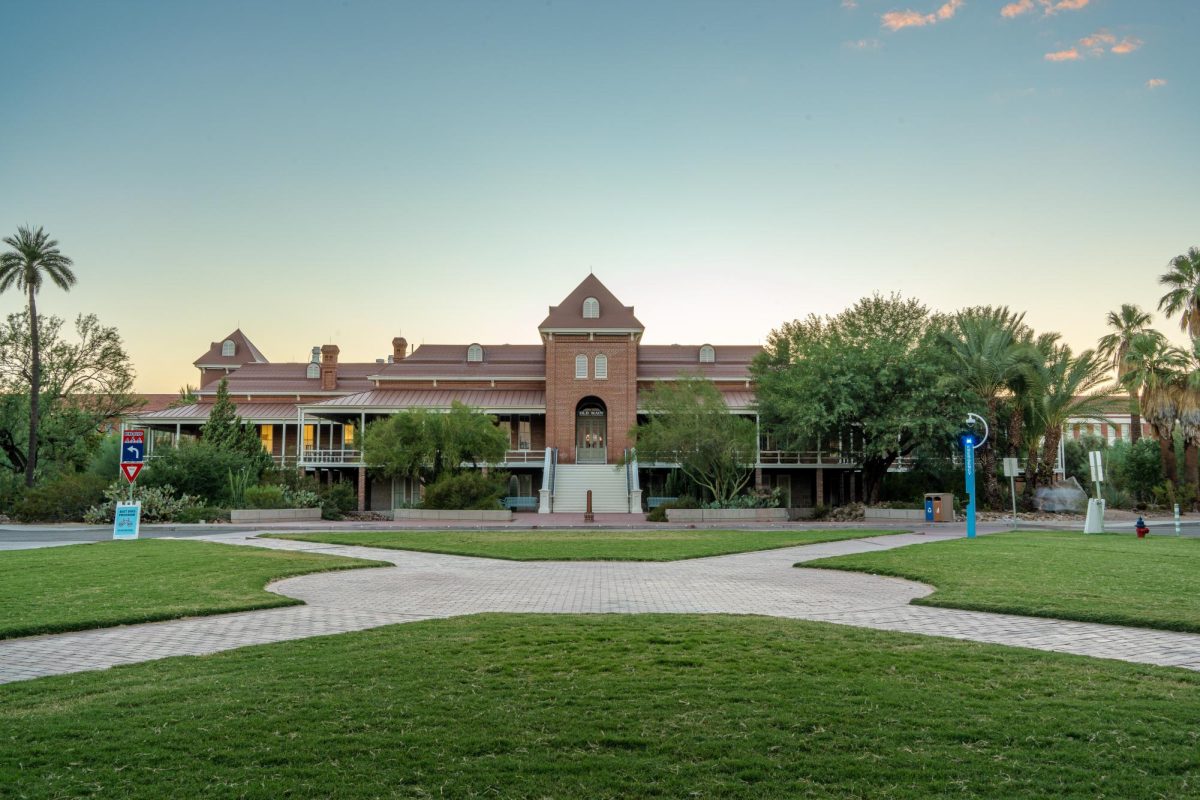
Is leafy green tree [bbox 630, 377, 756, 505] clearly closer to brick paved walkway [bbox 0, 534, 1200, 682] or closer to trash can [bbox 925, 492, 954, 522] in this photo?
trash can [bbox 925, 492, 954, 522]

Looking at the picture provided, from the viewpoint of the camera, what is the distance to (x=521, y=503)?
145ft

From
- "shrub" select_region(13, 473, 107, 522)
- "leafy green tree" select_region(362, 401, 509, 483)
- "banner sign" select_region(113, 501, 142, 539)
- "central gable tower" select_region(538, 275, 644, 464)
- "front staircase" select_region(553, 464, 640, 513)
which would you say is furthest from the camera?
"central gable tower" select_region(538, 275, 644, 464)

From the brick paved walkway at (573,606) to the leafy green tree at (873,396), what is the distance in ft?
64.3

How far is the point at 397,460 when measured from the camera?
3659 cm

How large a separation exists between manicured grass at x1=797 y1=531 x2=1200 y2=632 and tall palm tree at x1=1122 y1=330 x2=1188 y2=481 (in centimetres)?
2066

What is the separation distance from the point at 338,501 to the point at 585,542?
20698mm

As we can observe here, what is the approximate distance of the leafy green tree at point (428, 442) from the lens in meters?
36.9

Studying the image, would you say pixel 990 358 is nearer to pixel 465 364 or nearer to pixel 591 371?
pixel 591 371

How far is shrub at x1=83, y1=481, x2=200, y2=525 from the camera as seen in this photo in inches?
1294

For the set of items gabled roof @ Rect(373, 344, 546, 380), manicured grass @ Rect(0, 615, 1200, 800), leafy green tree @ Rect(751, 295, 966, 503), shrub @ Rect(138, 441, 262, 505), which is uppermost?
gabled roof @ Rect(373, 344, 546, 380)


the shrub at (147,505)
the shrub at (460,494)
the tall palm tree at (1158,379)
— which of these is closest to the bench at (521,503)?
the shrub at (460,494)

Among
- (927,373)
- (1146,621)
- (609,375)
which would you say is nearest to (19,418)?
(609,375)

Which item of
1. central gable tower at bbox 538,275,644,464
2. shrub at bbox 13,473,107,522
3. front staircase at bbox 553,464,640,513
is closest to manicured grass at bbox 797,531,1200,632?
front staircase at bbox 553,464,640,513

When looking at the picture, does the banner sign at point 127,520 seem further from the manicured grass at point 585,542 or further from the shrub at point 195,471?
the shrub at point 195,471
